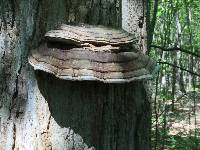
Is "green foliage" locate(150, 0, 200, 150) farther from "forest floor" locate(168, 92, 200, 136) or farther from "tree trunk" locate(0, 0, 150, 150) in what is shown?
"tree trunk" locate(0, 0, 150, 150)

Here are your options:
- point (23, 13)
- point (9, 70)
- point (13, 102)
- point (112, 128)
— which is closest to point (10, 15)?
point (23, 13)

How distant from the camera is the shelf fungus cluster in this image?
109 centimetres

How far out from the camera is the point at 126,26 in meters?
1.56

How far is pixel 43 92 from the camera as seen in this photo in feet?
3.95

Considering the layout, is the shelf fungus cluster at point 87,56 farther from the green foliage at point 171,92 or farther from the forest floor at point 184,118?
the forest floor at point 184,118

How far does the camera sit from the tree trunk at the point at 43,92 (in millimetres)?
1178

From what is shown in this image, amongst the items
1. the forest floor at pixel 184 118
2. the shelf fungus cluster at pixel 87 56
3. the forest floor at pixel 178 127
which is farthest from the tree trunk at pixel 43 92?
the forest floor at pixel 184 118

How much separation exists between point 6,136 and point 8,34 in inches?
12.9

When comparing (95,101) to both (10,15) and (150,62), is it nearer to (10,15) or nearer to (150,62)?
(150,62)

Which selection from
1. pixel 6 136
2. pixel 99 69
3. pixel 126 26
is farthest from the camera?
pixel 126 26

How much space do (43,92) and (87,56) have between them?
0.66ft

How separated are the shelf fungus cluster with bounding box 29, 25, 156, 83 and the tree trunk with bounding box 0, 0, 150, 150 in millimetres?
71

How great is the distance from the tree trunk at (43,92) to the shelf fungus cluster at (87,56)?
0.07m

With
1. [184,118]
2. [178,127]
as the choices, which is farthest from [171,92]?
[178,127]
